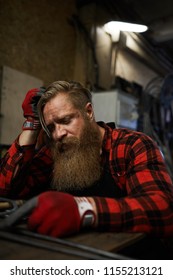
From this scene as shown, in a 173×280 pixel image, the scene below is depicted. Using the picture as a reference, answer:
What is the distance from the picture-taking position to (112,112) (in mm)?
3111

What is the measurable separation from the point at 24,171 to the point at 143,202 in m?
0.79

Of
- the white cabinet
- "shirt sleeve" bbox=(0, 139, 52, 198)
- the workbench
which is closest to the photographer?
the workbench

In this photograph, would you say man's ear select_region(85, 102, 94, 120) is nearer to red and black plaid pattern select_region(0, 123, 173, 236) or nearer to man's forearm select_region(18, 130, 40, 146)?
red and black plaid pattern select_region(0, 123, 173, 236)

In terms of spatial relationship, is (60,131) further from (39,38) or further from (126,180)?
(39,38)

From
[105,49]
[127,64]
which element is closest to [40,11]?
[105,49]

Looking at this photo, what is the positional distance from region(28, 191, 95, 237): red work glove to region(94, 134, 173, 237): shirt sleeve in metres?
0.11

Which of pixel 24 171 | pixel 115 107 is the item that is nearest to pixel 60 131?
pixel 24 171

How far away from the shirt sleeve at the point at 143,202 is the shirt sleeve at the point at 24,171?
583 mm

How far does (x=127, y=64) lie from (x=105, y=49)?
2.46ft

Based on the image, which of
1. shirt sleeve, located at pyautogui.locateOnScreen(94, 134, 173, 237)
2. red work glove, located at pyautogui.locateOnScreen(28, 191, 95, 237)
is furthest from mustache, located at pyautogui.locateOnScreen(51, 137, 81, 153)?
red work glove, located at pyautogui.locateOnScreen(28, 191, 95, 237)

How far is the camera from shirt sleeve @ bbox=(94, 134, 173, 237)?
83 centimetres

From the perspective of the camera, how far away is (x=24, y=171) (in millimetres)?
1453

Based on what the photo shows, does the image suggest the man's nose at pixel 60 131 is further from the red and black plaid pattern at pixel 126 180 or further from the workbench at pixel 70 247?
the workbench at pixel 70 247

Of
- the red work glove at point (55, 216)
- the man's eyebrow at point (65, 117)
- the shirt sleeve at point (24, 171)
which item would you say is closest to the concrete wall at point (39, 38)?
the shirt sleeve at point (24, 171)
